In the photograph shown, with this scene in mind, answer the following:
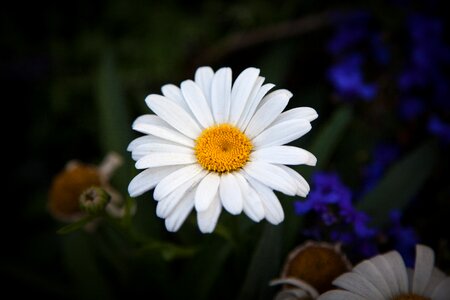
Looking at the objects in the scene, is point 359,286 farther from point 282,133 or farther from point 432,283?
point 282,133

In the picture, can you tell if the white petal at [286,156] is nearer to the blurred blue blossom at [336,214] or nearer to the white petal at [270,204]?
the white petal at [270,204]

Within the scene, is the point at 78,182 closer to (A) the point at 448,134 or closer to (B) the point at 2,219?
(B) the point at 2,219

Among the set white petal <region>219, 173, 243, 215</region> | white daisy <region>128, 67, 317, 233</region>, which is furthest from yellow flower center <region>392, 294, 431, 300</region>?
white petal <region>219, 173, 243, 215</region>

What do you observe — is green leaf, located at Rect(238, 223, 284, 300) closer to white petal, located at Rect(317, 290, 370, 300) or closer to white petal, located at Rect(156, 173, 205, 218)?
white petal, located at Rect(317, 290, 370, 300)

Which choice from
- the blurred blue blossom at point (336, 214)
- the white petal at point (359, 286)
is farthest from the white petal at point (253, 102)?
the white petal at point (359, 286)

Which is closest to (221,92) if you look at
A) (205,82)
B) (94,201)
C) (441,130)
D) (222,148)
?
(205,82)
